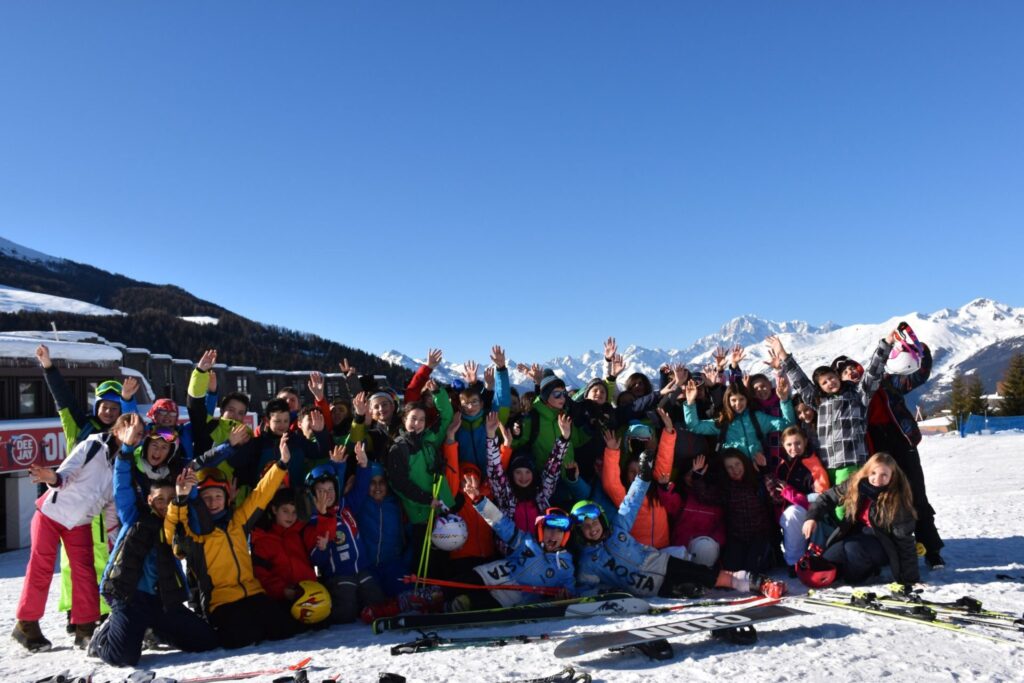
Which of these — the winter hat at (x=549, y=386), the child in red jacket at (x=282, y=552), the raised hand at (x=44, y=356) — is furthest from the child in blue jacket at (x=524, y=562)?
the raised hand at (x=44, y=356)

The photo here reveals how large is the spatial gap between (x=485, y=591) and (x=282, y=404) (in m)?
2.77

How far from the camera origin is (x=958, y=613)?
4.61 metres

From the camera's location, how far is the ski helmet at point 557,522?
18.5 feet

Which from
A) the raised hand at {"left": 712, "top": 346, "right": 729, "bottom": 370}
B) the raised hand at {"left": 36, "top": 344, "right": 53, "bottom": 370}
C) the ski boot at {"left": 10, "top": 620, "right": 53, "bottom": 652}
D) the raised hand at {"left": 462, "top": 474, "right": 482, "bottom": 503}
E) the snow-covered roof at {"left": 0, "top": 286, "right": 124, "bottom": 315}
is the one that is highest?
the snow-covered roof at {"left": 0, "top": 286, "right": 124, "bottom": 315}

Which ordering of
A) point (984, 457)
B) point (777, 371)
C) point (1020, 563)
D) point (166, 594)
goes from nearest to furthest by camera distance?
point (166, 594), point (1020, 563), point (777, 371), point (984, 457)

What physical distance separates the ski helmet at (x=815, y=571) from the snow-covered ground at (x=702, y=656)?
5.7 inches

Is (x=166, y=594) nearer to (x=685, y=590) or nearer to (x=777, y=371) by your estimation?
(x=685, y=590)

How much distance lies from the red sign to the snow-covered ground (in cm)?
980

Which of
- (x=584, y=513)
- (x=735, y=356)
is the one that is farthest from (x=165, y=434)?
(x=735, y=356)

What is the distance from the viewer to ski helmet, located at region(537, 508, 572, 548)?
563cm

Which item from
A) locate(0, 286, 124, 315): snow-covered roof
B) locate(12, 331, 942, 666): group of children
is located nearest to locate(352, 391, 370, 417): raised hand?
locate(12, 331, 942, 666): group of children

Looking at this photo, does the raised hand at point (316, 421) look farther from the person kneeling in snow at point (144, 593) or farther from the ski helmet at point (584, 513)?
the ski helmet at point (584, 513)

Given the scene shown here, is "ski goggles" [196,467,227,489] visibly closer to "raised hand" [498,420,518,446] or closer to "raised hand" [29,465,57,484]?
"raised hand" [29,465,57,484]

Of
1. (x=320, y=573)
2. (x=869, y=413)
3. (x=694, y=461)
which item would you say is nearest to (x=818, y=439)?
(x=869, y=413)
